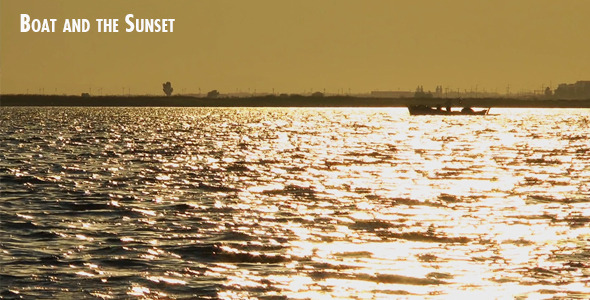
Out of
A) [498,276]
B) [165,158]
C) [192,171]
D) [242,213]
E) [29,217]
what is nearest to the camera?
[498,276]

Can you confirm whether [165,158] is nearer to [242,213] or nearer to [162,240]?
[242,213]

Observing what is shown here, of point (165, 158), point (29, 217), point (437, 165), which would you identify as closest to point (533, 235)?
point (29, 217)

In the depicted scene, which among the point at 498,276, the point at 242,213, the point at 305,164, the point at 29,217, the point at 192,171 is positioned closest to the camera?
the point at 498,276

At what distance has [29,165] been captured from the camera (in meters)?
→ 56.2

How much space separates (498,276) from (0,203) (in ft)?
65.6

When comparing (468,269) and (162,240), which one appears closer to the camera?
(468,269)

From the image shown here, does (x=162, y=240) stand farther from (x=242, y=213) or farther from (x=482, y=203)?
(x=482, y=203)

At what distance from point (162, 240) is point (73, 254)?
307 centimetres

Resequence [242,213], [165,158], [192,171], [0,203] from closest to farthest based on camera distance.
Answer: [242,213], [0,203], [192,171], [165,158]

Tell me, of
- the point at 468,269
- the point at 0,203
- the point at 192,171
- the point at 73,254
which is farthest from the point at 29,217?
the point at 192,171

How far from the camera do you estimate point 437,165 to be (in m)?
62.0

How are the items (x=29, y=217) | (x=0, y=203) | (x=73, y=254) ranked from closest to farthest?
(x=73, y=254) → (x=29, y=217) → (x=0, y=203)

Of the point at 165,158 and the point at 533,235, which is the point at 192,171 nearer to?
the point at 165,158

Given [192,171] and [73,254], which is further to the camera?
[192,171]
